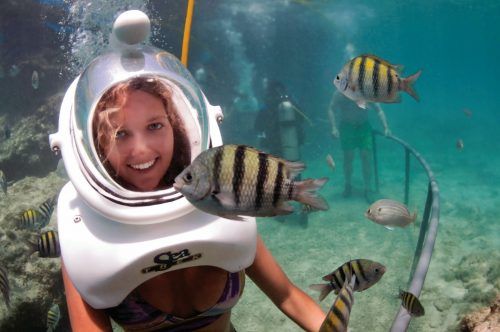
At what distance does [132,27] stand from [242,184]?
2.94ft

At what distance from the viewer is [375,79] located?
3.04 meters

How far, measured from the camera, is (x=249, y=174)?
1.05 meters

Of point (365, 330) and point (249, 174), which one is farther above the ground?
point (249, 174)

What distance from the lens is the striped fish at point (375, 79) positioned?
303 cm

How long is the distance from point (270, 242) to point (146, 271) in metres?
7.11

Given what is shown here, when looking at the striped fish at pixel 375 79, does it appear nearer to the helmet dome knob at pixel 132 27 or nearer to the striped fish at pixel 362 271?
the striped fish at pixel 362 271

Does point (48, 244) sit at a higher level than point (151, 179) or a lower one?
lower

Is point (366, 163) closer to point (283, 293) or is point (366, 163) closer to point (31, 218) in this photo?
point (31, 218)

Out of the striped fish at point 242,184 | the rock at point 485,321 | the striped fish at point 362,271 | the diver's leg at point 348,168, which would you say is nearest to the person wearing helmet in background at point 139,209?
the striped fish at point 242,184

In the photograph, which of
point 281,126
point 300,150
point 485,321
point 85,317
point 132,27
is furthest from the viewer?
point 300,150

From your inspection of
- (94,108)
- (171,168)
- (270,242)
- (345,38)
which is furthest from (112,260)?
(345,38)

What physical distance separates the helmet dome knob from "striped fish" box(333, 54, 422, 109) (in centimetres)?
203

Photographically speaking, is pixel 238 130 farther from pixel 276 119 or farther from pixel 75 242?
pixel 75 242

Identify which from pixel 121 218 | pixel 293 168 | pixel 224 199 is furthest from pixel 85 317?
pixel 293 168
